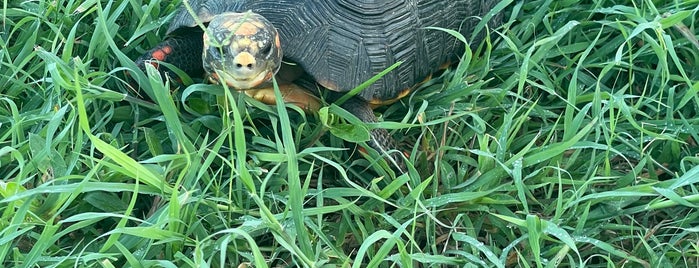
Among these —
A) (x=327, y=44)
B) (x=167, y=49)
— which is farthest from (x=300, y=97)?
(x=167, y=49)

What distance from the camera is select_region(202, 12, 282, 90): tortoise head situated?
1.63 meters

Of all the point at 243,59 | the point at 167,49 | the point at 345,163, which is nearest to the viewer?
the point at 243,59

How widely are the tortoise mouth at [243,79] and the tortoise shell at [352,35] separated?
136 millimetres

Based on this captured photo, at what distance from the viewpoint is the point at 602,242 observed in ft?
5.17

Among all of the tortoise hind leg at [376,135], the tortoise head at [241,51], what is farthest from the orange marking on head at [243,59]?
the tortoise hind leg at [376,135]

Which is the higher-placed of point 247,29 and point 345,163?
point 247,29

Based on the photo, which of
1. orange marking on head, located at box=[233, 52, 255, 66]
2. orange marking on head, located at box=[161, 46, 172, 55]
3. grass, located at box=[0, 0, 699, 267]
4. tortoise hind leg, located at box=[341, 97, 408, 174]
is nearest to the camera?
grass, located at box=[0, 0, 699, 267]

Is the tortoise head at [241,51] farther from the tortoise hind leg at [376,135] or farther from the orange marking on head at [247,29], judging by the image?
the tortoise hind leg at [376,135]

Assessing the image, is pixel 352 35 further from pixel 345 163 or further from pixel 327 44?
pixel 345 163

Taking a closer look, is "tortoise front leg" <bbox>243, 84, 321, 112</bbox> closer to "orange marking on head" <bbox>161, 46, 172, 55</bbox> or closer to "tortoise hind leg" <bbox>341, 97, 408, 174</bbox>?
"tortoise hind leg" <bbox>341, 97, 408, 174</bbox>

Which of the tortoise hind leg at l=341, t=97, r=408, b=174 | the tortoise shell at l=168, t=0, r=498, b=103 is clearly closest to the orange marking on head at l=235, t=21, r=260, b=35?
the tortoise shell at l=168, t=0, r=498, b=103

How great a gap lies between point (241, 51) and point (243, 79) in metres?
0.07

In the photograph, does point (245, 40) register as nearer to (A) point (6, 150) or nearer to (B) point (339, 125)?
(B) point (339, 125)

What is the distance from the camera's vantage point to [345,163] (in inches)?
71.1
